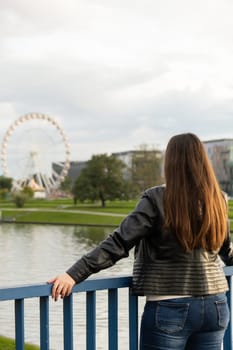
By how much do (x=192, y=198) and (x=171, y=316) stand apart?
603mm

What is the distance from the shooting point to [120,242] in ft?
11.3

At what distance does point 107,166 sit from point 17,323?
86188mm

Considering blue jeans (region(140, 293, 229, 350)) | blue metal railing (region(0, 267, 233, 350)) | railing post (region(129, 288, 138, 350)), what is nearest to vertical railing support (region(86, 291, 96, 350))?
blue metal railing (region(0, 267, 233, 350))

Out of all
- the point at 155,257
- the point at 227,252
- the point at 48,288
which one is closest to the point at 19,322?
the point at 48,288

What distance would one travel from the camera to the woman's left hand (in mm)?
3373

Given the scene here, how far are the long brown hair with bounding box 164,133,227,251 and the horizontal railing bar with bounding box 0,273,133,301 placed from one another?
0.50m

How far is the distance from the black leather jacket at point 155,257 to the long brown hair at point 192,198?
0.06 meters

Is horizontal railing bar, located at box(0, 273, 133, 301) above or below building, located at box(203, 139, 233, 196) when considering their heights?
below

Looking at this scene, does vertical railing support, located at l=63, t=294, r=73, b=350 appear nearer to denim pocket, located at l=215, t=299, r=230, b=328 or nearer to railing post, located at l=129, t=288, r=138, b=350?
railing post, located at l=129, t=288, r=138, b=350

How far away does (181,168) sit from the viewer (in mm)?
3395

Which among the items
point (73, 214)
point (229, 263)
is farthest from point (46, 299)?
point (73, 214)

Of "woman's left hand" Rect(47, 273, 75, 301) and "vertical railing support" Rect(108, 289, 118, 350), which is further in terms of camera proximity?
"vertical railing support" Rect(108, 289, 118, 350)

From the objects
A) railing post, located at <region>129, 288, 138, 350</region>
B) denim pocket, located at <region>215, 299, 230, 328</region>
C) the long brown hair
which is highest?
the long brown hair

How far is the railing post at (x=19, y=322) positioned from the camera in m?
3.39
